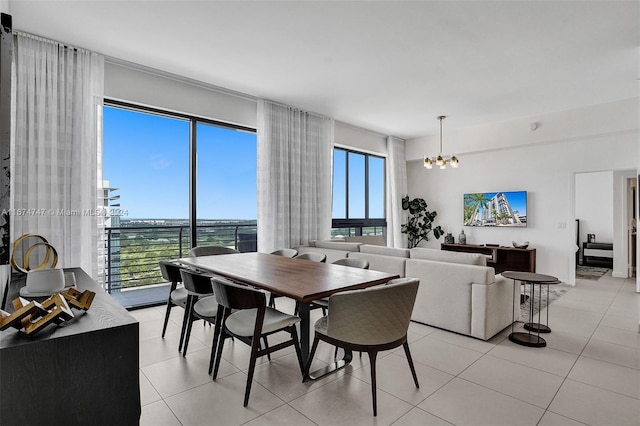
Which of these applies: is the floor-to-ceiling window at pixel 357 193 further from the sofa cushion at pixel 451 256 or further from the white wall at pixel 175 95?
the sofa cushion at pixel 451 256

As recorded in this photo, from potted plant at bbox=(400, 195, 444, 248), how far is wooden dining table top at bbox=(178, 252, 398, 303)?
190 inches

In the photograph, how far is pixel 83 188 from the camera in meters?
A: 3.41

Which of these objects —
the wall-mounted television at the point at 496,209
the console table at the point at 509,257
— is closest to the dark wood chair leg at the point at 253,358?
the console table at the point at 509,257

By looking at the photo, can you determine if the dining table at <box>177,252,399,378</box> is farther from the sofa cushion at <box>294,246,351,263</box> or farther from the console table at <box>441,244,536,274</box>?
the console table at <box>441,244,536,274</box>

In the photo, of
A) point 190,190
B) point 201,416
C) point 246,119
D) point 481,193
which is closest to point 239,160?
point 246,119

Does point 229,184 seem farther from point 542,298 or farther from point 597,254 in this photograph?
point 597,254

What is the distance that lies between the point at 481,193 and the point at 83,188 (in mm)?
6702

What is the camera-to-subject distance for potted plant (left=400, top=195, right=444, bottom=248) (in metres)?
7.43

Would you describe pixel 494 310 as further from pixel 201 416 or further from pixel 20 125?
pixel 20 125

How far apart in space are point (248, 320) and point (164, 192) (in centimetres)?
426

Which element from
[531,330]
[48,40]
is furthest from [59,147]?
[531,330]

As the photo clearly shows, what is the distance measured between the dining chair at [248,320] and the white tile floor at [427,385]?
201 mm

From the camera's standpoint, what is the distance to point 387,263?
12.6 feet

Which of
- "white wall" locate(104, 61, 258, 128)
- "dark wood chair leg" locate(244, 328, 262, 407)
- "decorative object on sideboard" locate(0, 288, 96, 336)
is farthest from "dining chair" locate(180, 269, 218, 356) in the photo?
"white wall" locate(104, 61, 258, 128)
